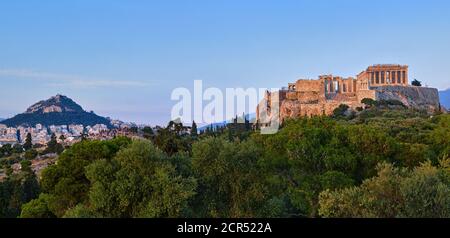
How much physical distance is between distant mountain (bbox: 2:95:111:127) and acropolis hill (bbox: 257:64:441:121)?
165 feet

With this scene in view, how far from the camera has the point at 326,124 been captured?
37531 millimetres

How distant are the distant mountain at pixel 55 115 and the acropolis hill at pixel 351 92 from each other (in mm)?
50326

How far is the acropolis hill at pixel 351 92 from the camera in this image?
89.2 m

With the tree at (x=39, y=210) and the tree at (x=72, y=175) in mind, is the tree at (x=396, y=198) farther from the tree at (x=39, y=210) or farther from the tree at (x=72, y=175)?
the tree at (x=39, y=210)

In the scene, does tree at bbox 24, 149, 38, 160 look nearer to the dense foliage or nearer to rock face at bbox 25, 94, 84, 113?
the dense foliage

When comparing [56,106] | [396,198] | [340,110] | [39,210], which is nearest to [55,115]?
[56,106]

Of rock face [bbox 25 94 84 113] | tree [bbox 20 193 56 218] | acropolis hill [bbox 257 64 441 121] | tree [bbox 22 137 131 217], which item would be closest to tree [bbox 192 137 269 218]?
tree [bbox 22 137 131 217]

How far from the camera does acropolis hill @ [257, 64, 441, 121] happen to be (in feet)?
293

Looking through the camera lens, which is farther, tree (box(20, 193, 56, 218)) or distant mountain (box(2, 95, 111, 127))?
distant mountain (box(2, 95, 111, 127))
